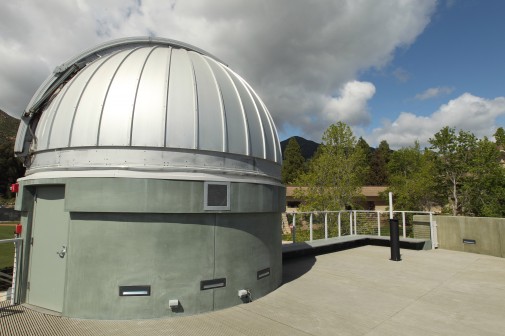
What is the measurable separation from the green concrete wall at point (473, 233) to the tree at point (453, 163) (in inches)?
686

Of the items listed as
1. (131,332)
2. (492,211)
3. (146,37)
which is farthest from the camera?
(492,211)

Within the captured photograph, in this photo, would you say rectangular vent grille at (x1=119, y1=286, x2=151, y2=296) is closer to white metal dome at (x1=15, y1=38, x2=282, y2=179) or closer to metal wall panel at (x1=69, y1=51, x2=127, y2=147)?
white metal dome at (x1=15, y1=38, x2=282, y2=179)

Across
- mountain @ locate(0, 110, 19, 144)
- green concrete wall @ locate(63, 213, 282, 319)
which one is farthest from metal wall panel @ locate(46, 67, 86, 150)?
mountain @ locate(0, 110, 19, 144)

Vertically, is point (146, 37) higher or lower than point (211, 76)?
higher

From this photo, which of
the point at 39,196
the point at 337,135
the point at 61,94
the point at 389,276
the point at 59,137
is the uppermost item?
the point at 337,135

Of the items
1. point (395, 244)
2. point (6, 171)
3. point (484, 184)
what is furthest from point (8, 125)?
point (484, 184)

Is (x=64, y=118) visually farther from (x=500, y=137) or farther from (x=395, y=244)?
(x=500, y=137)

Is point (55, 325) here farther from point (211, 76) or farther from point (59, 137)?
point (211, 76)

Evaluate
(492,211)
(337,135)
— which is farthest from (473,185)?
(337,135)

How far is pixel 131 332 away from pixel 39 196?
368cm

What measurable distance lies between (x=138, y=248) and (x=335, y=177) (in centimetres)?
2479

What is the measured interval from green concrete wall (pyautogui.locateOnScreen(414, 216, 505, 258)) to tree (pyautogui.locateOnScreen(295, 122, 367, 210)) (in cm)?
1227

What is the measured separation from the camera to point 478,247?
13.2m

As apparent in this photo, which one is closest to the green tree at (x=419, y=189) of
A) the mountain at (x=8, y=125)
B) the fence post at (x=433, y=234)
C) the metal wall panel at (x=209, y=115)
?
the fence post at (x=433, y=234)
